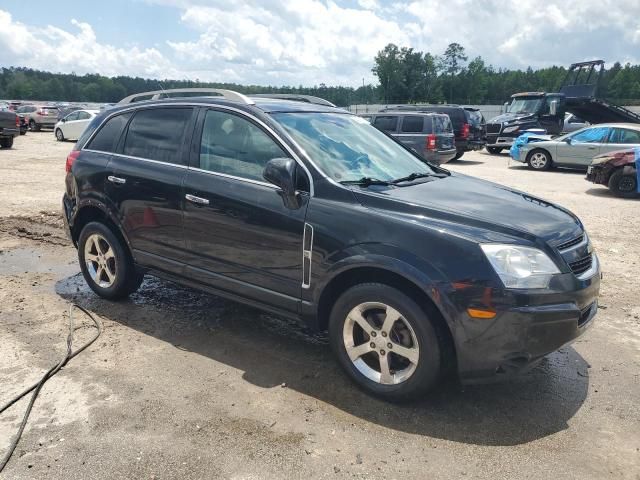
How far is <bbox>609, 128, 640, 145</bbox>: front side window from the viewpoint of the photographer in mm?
15044

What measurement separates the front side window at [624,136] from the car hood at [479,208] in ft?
44.3

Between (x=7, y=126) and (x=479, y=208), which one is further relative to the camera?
(x=7, y=126)

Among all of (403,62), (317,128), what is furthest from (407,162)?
(403,62)

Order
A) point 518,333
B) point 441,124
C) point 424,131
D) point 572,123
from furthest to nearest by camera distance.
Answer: point 572,123, point 441,124, point 424,131, point 518,333

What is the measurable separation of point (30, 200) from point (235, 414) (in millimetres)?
8556

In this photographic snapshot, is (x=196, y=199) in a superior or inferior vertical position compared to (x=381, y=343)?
superior

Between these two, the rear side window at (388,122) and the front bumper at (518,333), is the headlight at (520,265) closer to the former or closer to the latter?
the front bumper at (518,333)

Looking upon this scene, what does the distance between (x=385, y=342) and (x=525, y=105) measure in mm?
23381

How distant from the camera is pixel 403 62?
290ft

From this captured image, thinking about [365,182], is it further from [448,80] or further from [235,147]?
[448,80]

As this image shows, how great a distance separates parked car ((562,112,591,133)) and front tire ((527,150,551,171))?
9543 mm

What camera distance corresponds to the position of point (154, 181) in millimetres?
4355

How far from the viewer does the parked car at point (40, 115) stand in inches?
1257

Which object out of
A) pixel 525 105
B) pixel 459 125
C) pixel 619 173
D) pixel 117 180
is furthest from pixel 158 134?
pixel 525 105
